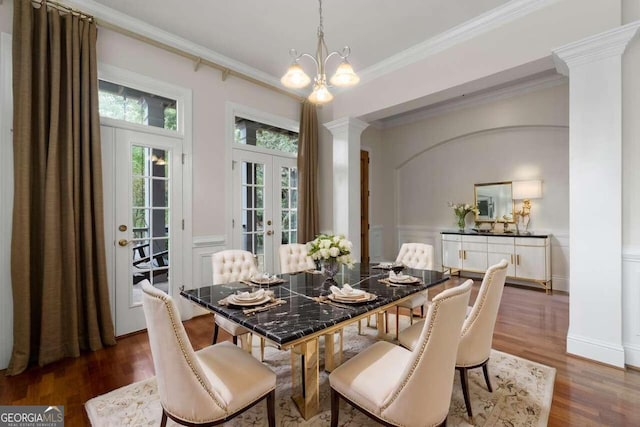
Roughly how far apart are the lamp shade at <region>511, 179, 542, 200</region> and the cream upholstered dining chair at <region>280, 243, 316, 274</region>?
3986mm

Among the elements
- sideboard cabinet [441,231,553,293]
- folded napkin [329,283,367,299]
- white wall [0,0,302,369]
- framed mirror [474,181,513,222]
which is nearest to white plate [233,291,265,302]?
folded napkin [329,283,367,299]

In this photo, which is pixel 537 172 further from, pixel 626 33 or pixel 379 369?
pixel 379 369

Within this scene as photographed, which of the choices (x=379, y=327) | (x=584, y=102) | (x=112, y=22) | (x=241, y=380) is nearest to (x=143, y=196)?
(x=112, y=22)

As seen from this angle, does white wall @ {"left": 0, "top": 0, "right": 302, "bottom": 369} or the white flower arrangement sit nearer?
the white flower arrangement

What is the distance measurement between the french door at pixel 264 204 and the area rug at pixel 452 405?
209cm

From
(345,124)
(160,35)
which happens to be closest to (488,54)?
(345,124)

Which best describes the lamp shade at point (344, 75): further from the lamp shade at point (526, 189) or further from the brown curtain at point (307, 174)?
the lamp shade at point (526, 189)

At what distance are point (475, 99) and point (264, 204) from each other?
4157mm

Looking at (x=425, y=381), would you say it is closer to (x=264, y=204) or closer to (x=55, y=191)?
(x=55, y=191)

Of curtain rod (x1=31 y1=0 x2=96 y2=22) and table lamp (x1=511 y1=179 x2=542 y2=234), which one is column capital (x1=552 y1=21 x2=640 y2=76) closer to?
table lamp (x1=511 y1=179 x2=542 y2=234)

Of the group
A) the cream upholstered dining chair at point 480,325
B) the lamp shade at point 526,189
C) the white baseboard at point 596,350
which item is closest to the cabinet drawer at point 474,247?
the lamp shade at point 526,189

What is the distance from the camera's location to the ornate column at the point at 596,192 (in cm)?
244

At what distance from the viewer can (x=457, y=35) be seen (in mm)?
3281

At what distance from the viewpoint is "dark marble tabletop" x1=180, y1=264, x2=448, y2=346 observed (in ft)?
4.96
